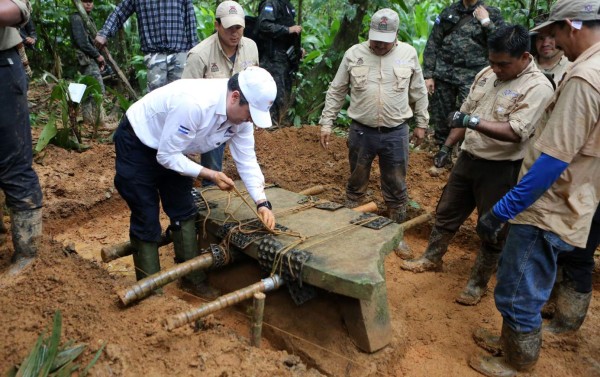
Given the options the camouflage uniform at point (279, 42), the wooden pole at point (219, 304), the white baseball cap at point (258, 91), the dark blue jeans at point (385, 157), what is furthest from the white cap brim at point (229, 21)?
the wooden pole at point (219, 304)

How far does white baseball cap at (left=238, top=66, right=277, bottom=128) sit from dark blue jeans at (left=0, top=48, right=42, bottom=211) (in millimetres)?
1369

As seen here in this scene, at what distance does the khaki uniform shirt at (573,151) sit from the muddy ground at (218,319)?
1156mm

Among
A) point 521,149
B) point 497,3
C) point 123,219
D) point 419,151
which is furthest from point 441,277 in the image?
point 497,3

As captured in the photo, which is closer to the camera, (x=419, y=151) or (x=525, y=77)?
(x=525, y=77)

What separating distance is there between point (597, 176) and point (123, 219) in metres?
4.56

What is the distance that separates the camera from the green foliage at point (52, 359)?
2107 millimetres

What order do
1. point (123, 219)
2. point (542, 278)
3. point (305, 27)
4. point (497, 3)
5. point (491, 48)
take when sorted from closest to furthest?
point (542, 278) < point (491, 48) < point (123, 219) < point (497, 3) < point (305, 27)

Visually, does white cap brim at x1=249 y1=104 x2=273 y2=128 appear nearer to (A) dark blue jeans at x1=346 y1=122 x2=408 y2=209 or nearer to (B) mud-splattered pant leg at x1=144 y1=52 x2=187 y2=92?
(A) dark blue jeans at x1=346 y1=122 x2=408 y2=209

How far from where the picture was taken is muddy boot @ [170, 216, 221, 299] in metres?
3.56

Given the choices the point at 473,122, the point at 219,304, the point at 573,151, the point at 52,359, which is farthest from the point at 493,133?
the point at 52,359

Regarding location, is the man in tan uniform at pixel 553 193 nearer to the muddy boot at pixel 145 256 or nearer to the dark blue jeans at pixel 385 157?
the dark blue jeans at pixel 385 157

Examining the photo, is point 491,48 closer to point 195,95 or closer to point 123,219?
point 195,95

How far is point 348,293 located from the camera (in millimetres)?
2723

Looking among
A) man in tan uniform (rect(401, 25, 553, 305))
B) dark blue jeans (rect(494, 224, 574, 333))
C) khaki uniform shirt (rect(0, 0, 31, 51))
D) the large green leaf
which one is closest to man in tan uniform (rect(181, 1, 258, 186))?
khaki uniform shirt (rect(0, 0, 31, 51))
